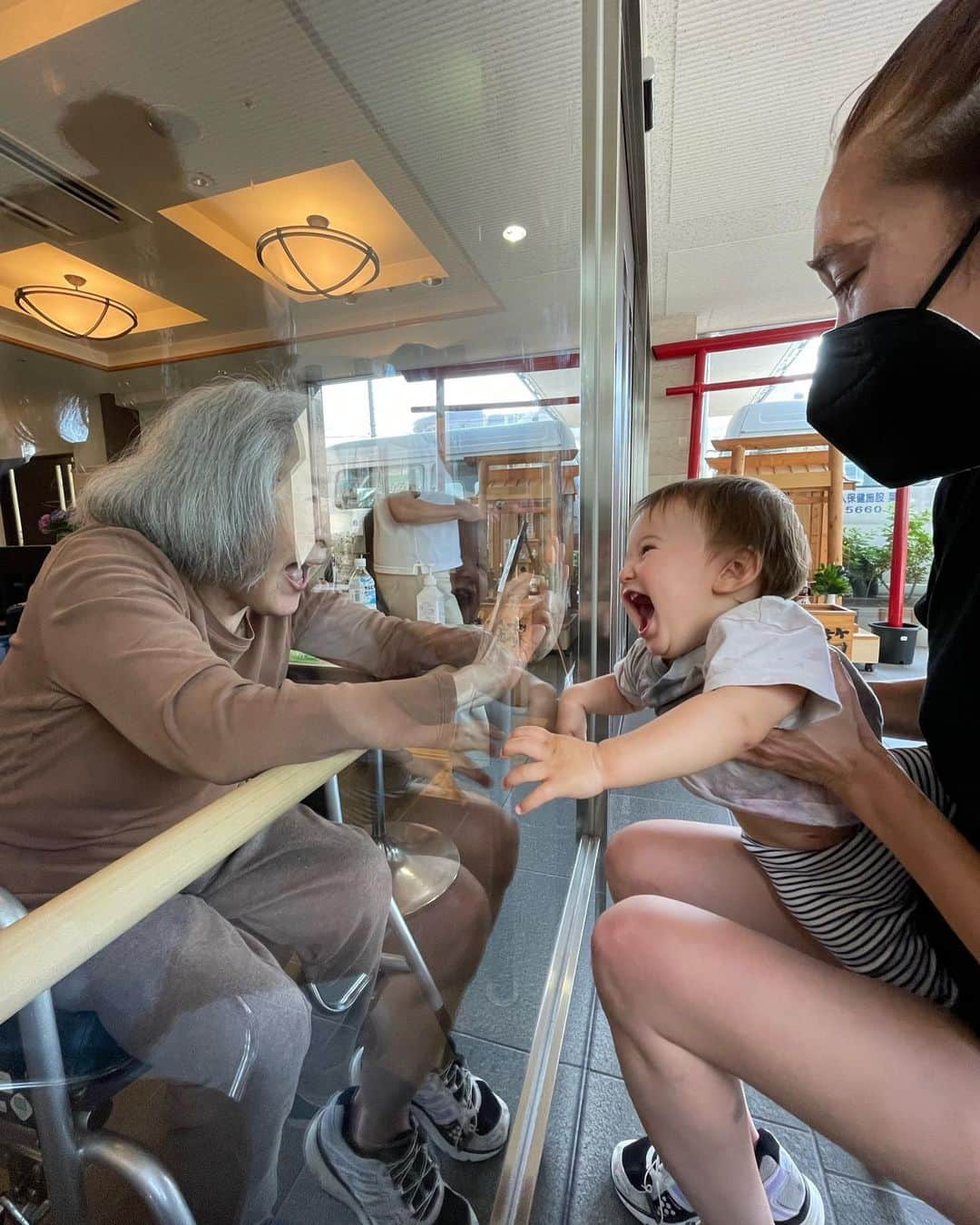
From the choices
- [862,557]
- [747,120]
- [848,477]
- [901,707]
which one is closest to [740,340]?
[848,477]

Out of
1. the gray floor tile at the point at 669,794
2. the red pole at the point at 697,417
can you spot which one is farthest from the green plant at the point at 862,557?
the gray floor tile at the point at 669,794

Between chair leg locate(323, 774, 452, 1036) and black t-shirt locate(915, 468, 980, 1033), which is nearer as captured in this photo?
black t-shirt locate(915, 468, 980, 1033)

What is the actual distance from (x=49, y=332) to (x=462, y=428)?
53cm

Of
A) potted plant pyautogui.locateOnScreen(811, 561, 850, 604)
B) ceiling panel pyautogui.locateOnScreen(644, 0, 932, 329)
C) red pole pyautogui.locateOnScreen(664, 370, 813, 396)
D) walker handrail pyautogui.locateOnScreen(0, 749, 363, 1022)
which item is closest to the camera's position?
walker handrail pyautogui.locateOnScreen(0, 749, 363, 1022)

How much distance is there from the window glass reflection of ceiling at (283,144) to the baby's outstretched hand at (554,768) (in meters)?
0.51

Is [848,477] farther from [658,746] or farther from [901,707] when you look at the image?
[658,746]

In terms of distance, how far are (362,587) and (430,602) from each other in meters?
0.13

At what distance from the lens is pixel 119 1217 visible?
49 cm

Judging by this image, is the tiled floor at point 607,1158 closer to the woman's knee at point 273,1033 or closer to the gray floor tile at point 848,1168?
the gray floor tile at point 848,1168

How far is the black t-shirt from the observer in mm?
608

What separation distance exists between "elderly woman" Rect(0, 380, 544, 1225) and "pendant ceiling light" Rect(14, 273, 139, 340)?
9 centimetres

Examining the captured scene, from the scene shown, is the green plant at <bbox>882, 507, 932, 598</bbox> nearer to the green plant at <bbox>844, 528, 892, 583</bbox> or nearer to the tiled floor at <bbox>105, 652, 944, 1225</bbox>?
the green plant at <bbox>844, 528, 892, 583</bbox>

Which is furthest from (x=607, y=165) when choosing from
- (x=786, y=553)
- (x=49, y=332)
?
(x=49, y=332)

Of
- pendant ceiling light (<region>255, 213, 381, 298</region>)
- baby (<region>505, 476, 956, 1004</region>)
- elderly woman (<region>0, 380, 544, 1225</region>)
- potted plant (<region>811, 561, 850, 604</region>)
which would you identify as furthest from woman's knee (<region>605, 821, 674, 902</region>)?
potted plant (<region>811, 561, 850, 604</region>)
